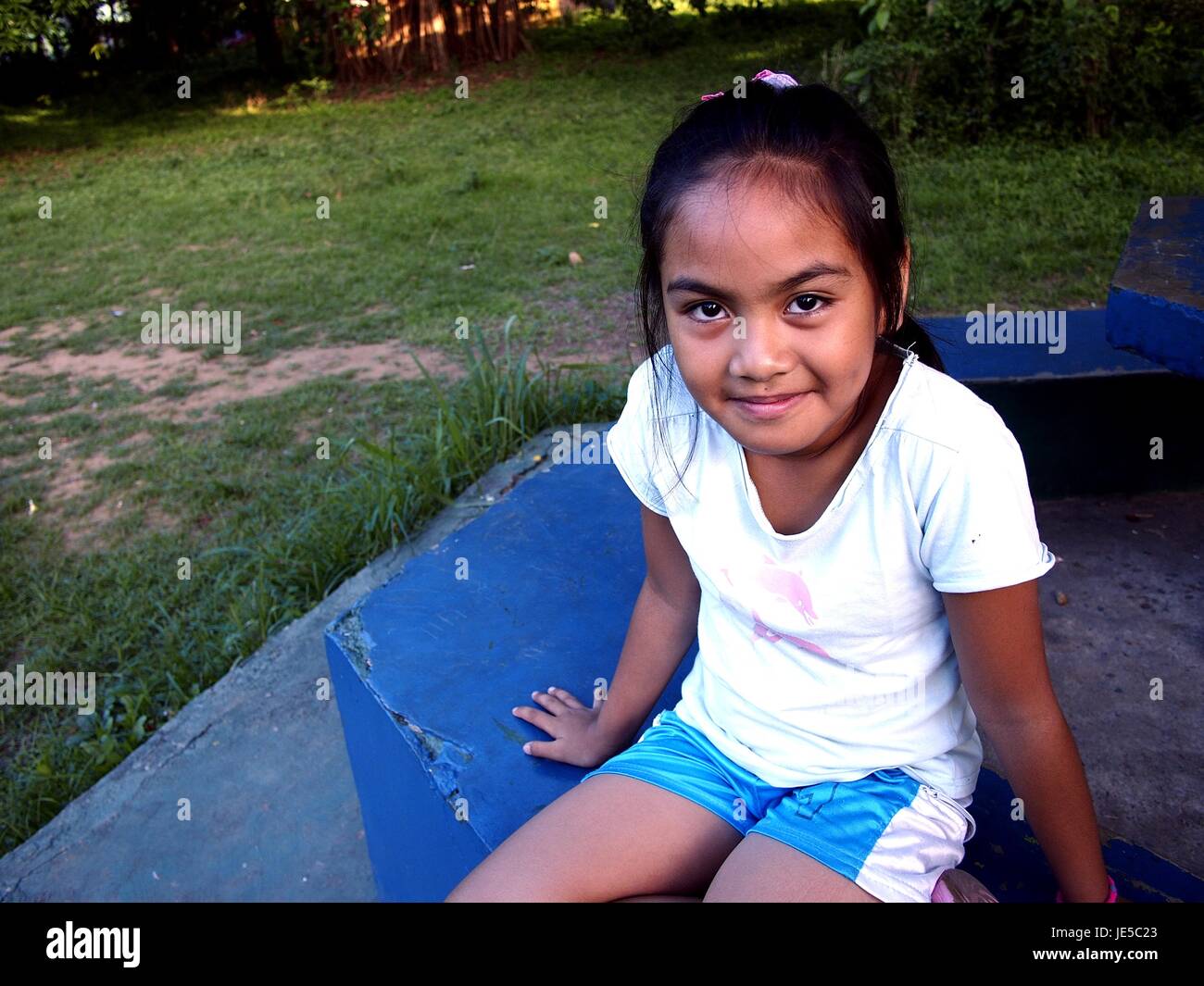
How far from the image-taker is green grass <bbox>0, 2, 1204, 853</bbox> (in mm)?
3104

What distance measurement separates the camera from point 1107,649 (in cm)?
235

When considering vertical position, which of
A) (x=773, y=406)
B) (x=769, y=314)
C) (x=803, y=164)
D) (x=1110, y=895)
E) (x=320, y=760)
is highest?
(x=803, y=164)

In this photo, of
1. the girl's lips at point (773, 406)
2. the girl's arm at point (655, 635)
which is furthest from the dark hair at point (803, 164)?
the girl's arm at point (655, 635)

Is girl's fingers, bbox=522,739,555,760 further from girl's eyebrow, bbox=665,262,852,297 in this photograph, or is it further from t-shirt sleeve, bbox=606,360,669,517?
girl's eyebrow, bbox=665,262,852,297

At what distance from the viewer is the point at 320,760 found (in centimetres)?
250

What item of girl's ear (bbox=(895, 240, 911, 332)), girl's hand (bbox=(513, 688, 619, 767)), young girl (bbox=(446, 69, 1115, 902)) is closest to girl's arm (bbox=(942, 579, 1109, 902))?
young girl (bbox=(446, 69, 1115, 902))

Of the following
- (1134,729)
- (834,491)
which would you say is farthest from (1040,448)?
(834,491)

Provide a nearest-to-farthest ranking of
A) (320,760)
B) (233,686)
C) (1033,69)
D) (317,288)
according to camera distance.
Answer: (320,760) → (233,686) → (317,288) → (1033,69)

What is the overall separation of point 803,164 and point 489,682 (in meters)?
1.03

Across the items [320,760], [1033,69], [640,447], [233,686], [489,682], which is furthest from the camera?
[1033,69]

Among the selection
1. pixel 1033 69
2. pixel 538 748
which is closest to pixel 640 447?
pixel 538 748

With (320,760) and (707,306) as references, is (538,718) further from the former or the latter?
(320,760)
